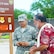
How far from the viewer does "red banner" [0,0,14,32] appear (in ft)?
6.66

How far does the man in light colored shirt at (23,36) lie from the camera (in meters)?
2.08

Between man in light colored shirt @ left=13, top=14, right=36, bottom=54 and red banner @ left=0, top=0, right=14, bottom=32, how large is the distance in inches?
3.8

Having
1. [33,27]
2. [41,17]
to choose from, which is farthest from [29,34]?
[41,17]

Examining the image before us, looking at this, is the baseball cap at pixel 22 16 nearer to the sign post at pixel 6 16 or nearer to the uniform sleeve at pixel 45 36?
the sign post at pixel 6 16

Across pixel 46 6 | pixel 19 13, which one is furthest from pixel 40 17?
pixel 19 13

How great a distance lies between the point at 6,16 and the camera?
2.04m

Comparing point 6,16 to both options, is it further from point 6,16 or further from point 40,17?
point 40,17

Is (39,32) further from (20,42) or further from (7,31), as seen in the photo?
(7,31)

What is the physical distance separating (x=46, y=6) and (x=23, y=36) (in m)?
0.46

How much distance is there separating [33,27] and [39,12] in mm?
197

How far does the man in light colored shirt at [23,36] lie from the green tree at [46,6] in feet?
0.61

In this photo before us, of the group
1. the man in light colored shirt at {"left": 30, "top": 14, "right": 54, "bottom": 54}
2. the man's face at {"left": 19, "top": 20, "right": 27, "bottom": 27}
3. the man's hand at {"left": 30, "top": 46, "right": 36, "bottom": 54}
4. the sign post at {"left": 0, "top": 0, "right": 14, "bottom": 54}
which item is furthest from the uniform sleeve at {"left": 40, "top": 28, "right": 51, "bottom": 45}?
the sign post at {"left": 0, "top": 0, "right": 14, "bottom": 54}

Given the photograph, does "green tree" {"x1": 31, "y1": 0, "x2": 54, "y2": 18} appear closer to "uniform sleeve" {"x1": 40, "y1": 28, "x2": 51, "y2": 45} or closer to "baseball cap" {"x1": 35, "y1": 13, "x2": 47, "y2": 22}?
"baseball cap" {"x1": 35, "y1": 13, "x2": 47, "y2": 22}

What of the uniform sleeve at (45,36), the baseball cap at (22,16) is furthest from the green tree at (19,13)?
the uniform sleeve at (45,36)
